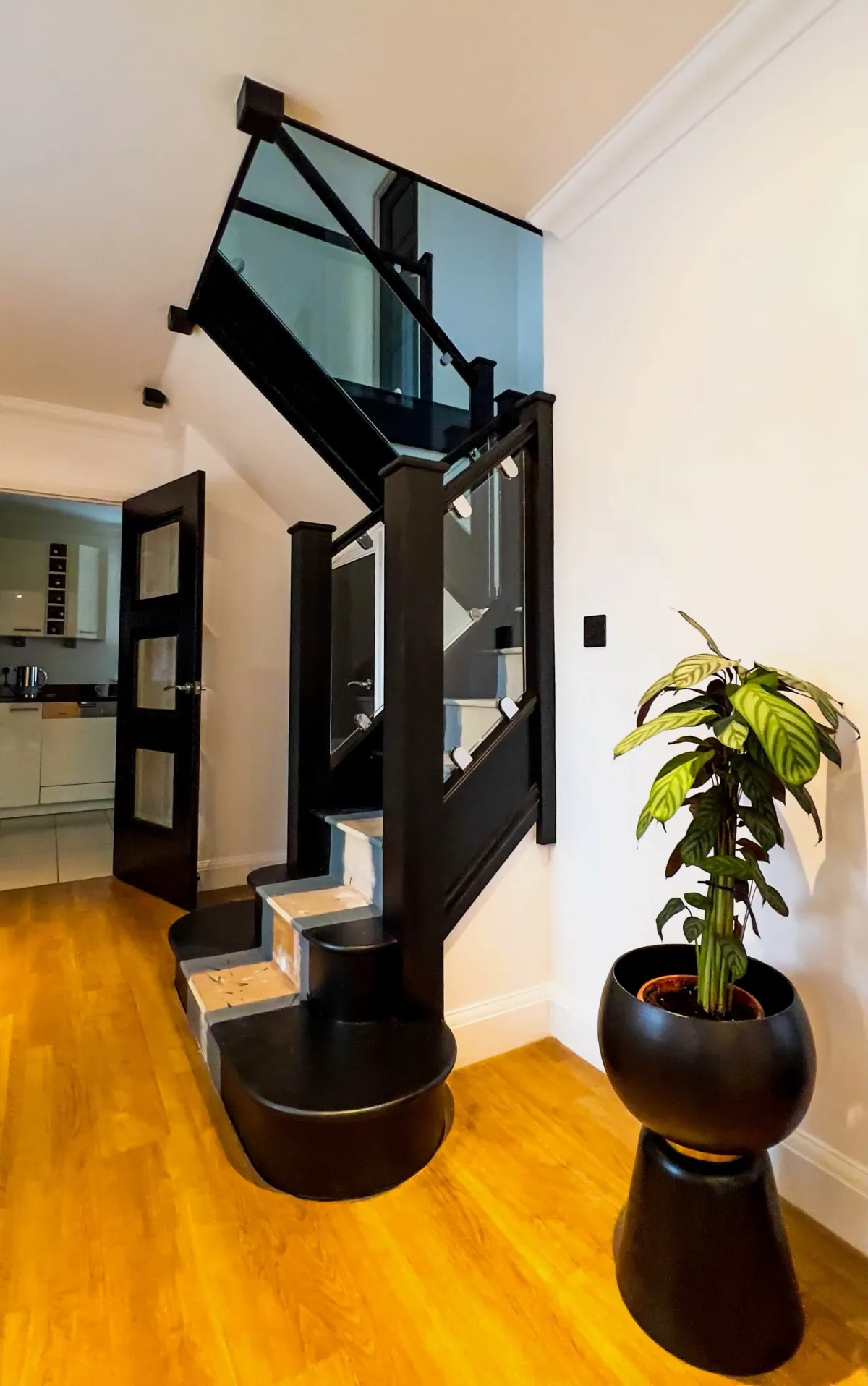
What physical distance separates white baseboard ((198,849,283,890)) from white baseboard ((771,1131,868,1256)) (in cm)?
287

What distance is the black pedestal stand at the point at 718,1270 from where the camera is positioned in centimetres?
104

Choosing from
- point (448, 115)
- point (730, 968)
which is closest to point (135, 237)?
point (448, 115)

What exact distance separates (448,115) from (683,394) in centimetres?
94

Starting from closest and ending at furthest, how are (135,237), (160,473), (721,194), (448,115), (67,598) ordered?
(721,194), (448,115), (135,237), (160,473), (67,598)

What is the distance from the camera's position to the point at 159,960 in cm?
263

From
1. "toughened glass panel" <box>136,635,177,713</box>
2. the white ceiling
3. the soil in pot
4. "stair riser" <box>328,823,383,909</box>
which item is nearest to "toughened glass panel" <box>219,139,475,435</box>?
the white ceiling

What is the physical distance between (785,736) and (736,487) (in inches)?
30.2

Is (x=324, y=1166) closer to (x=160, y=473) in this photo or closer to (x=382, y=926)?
(x=382, y=926)

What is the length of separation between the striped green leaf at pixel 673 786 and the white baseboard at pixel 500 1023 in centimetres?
114

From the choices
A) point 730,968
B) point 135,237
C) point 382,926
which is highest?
point 135,237

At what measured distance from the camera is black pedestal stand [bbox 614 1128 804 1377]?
3.43 feet

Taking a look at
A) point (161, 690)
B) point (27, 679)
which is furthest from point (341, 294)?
point (27, 679)

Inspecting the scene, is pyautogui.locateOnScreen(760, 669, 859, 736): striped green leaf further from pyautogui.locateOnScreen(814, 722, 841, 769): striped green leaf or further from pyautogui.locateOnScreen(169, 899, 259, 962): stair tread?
pyautogui.locateOnScreen(169, 899, 259, 962): stair tread

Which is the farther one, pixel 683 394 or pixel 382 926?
pixel 382 926
